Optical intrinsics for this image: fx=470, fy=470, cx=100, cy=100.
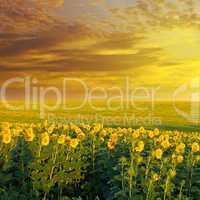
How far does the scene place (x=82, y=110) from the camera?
3612 cm

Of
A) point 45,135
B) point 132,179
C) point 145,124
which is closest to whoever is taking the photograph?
point 132,179

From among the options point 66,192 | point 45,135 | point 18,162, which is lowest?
point 66,192

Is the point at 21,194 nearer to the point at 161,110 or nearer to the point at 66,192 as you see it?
the point at 66,192

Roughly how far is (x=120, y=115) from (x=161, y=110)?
7.30 meters

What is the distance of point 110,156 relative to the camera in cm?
888

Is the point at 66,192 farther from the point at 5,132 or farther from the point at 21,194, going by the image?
the point at 5,132

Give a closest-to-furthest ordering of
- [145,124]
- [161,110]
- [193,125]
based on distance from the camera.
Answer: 1. [145,124]
2. [193,125]
3. [161,110]

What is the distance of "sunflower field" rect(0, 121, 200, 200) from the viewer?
287 inches

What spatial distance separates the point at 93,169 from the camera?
8.88 metres

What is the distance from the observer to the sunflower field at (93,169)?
730cm

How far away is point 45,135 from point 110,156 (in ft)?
4.78

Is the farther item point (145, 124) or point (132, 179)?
point (145, 124)

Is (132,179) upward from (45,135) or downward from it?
downward

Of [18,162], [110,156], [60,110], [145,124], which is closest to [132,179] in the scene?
[110,156]
